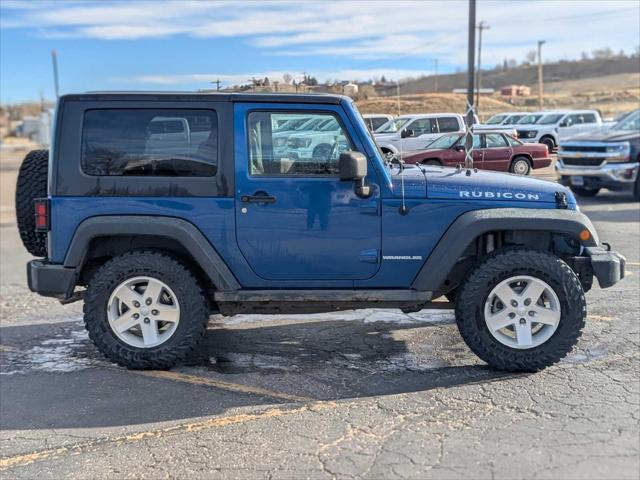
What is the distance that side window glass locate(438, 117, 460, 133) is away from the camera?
22.9ft

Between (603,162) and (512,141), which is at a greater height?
(512,141)

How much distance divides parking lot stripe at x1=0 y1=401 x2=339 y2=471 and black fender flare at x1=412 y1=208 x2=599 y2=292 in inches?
46.6

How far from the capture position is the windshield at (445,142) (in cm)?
671

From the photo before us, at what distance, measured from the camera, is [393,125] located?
6.57 m

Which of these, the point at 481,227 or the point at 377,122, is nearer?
the point at 481,227

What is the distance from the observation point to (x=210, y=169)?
176 inches

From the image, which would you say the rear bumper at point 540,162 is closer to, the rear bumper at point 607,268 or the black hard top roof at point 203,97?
the rear bumper at point 607,268

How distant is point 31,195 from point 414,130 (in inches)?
149

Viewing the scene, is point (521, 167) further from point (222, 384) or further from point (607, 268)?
point (222, 384)

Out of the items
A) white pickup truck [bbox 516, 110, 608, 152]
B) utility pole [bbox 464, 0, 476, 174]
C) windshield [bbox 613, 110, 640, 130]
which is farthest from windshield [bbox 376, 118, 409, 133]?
white pickup truck [bbox 516, 110, 608, 152]

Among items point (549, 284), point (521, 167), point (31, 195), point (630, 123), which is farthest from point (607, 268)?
point (630, 123)

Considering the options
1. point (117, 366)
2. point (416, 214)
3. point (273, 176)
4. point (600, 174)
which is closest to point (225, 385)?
point (117, 366)

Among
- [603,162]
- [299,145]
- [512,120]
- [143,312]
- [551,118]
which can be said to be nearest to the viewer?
[299,145]

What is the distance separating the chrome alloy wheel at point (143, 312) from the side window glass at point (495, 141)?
376 centimetres
